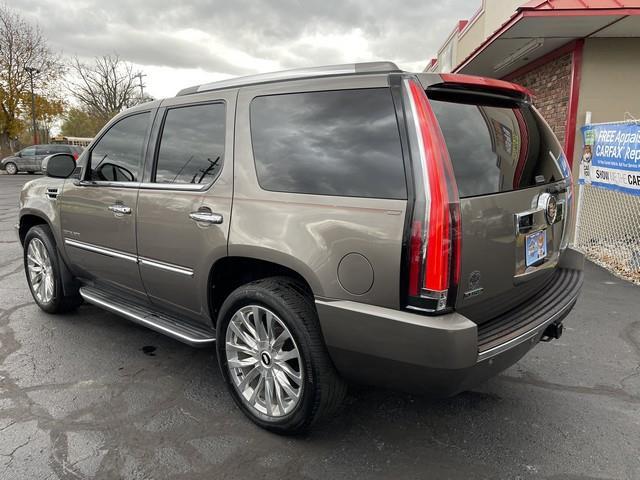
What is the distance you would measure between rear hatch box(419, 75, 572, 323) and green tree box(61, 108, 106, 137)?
54572 mm

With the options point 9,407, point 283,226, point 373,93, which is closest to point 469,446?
point 283,226

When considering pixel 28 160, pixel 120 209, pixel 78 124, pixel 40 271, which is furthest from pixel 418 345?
pixel 78 124

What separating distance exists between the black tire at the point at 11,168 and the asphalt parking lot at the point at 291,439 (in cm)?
2759

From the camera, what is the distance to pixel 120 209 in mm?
3330

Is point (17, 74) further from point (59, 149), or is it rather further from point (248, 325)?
point (248, 325)

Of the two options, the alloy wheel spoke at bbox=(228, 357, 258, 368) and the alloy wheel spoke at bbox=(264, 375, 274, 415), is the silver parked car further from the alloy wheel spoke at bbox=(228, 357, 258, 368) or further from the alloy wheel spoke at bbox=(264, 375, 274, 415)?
the alloy wheel spoke at bbox=(264, 375, 274, 415)

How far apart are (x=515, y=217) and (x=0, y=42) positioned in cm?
3886

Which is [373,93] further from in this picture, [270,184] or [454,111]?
[270,184]

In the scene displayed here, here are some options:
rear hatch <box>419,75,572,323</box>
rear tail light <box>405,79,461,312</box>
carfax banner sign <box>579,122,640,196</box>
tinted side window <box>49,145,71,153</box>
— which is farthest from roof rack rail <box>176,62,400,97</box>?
tinted side window <box>49,145,71,153</box>

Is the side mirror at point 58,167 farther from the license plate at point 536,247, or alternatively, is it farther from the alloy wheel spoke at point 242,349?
the license plate at point 536,247

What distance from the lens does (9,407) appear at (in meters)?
2.88

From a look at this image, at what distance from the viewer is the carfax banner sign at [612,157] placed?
18.8 ft

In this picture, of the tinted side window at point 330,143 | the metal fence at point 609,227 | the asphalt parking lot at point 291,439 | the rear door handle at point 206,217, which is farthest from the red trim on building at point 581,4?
the rear door handle at point 206,217

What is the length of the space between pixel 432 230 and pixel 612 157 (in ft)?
18.5
